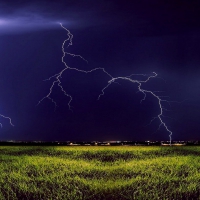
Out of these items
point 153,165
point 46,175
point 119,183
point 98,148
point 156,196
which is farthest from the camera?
point 98,148

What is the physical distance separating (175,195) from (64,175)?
2.10m

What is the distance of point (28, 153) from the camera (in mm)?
10070

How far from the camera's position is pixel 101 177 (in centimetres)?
634

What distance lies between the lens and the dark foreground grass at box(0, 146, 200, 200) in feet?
17.2

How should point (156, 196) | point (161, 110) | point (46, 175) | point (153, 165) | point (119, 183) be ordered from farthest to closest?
point (161, 110) → point (153, 165) → point (46, 175) → point (119, 183) → point (156, 196)

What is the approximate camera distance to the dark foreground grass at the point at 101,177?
525 centimetres

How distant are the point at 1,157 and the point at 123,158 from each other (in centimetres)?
298

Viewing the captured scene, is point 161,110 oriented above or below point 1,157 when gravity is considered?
above

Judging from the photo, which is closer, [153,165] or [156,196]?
[156,196]

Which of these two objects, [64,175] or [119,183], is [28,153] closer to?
[64,175]

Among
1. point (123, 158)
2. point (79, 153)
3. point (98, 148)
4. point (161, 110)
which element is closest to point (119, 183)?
point (123, 158)

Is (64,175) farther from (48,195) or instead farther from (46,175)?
(48,195)

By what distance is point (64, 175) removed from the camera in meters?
6.50

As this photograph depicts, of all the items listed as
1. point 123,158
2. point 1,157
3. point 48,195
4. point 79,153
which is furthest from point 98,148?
point 48,195
